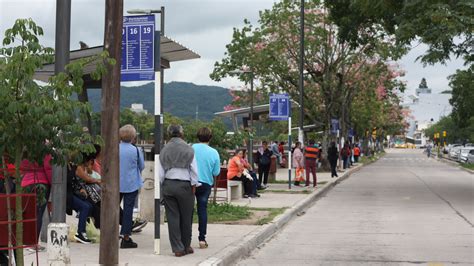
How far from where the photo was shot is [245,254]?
1073 cm

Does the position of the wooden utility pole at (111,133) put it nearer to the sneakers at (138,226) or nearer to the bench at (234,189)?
the sneakers at (138,226)

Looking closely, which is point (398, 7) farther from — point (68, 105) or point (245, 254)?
point (68, 105)

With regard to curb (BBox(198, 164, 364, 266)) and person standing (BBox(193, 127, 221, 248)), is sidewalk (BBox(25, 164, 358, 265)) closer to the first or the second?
curb (BBox(198, 164, 364, 266))

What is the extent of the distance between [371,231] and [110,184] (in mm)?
7092

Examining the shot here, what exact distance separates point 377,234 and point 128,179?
535 centimetres

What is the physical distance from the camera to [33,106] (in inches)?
224

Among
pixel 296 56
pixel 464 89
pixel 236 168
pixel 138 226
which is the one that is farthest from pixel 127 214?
pixel 464 89

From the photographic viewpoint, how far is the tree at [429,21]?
19406 mm

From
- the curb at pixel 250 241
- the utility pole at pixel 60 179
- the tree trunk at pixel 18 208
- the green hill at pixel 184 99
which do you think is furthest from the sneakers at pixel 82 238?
the green hill at pixel 184 99

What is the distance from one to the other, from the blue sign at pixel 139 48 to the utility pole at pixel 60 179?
7.19 feet

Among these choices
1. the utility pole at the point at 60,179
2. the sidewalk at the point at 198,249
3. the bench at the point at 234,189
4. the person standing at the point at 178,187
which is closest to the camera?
the utility pole at the point at 60,179

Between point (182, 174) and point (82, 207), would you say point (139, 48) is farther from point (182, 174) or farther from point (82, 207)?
point (82, 207)

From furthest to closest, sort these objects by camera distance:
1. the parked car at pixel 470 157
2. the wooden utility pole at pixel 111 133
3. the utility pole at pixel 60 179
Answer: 1. the parked car at pixel 470 157
2. the wooden utility pole at pixel 111 133
3. the utility pole at pixel 60 179

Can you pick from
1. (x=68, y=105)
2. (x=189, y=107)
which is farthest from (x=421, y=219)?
(x=189, y=107)
